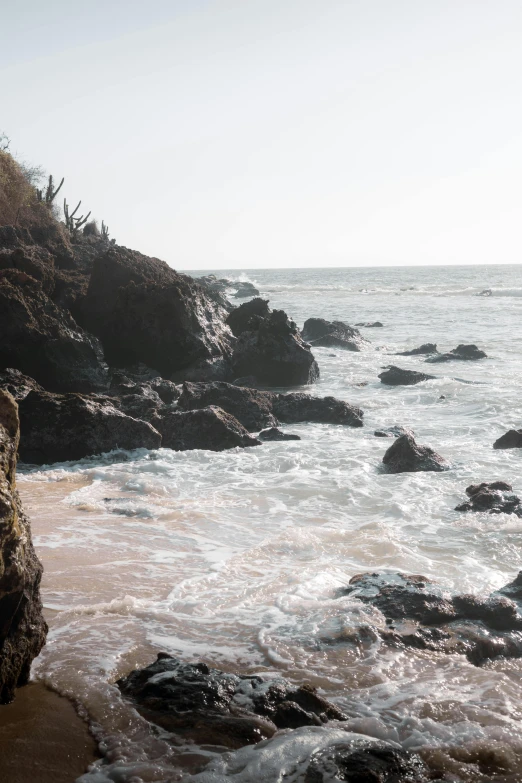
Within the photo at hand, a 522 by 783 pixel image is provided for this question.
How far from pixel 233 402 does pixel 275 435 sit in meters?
1.46

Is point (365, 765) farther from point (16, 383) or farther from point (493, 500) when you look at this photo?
point (16, 383)

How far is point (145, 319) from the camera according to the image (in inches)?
628

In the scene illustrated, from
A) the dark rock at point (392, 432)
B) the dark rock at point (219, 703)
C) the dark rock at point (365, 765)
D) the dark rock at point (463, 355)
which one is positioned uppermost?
the dark rock at point (463, 355)

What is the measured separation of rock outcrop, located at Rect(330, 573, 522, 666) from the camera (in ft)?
16.5

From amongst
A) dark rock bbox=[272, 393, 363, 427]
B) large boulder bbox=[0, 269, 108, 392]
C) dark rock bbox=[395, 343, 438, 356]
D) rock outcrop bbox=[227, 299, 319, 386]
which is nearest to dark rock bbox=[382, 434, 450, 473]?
dark rock bbox=[272, 393, 363, 427]

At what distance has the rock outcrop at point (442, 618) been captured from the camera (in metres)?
5.02

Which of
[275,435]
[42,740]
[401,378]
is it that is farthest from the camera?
[401,378]

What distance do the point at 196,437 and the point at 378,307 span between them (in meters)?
40.3

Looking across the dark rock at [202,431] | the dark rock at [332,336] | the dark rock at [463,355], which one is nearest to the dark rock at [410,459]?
the dark rock at [202,431]

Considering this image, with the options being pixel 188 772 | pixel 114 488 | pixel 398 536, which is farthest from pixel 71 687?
pixel 114 488

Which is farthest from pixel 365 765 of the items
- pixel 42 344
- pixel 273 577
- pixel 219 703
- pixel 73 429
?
pixel 42 344

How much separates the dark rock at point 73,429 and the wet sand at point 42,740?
258 inches

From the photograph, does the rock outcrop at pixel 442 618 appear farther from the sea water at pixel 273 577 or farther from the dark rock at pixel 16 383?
the dark rock at pixel 16 383

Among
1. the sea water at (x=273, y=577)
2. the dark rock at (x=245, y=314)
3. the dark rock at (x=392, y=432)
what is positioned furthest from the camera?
the dark rock at (x=245, y=314)
